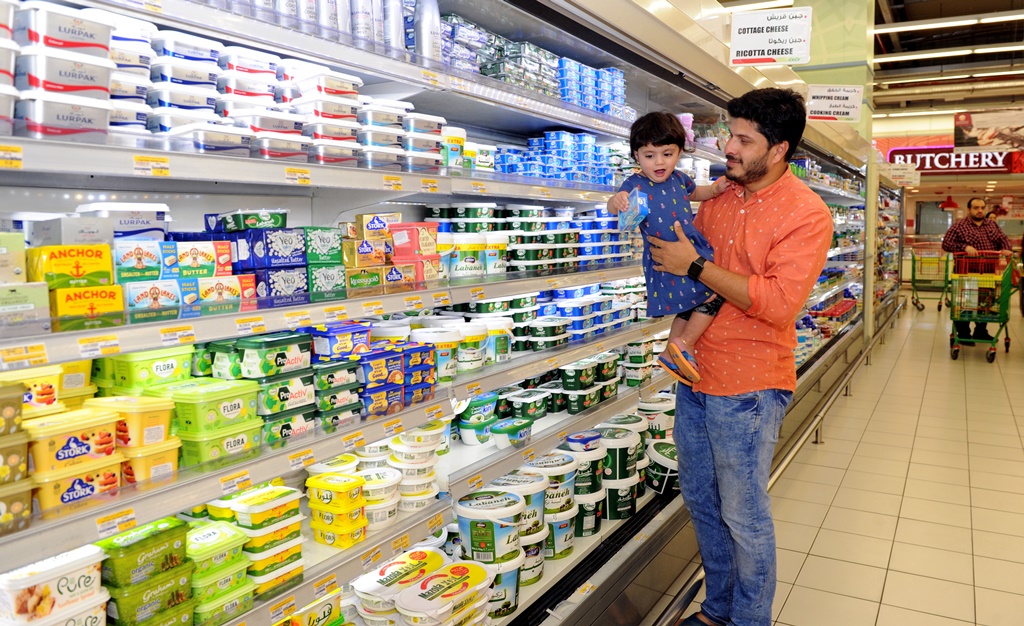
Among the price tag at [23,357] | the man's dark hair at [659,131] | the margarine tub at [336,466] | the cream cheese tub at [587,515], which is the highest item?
the man's dark hair at [659,131]

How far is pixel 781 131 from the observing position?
221 centimetres

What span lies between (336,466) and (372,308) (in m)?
0.63

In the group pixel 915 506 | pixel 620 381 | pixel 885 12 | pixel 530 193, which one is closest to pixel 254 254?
pixel 530 193

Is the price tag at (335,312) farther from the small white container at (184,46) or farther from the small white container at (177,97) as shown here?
the small white container at (184,46)

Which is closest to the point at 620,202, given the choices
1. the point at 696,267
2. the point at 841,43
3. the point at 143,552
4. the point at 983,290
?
the point at 696,267

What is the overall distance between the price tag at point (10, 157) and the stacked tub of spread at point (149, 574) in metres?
0.74

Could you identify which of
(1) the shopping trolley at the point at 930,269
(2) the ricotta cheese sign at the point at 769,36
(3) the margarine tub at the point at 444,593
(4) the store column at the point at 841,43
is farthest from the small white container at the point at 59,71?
(1) the shopping trolley at the point at 930,269

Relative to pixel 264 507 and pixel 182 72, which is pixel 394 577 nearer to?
pixel 264 507

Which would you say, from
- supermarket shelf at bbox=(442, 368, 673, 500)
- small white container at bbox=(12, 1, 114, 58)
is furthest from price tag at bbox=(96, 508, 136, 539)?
supermarket shelf at bbox=(442, 368, 673, 500)

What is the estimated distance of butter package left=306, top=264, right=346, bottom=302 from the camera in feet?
5.95

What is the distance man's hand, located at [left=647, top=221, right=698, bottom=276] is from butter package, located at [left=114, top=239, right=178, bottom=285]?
152cm

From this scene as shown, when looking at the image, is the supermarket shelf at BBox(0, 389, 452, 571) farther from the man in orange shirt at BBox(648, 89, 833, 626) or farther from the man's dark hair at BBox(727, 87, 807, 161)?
the man's dark hair at BBox(727, 87, 807, 161)

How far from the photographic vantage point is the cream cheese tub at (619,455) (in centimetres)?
308

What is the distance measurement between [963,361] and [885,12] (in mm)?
6181
